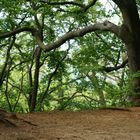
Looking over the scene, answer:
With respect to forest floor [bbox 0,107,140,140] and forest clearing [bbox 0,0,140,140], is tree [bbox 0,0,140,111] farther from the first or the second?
forest floor [bbox 0,107,140,140]

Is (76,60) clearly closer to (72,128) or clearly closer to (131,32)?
(131,32)

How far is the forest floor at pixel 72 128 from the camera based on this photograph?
595 cm

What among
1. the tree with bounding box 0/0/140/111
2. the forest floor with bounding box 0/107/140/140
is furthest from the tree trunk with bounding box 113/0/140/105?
the forest floor with bounding box 0/107/140/140

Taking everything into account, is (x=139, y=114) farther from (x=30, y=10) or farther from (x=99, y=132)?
(x=30, y=10)

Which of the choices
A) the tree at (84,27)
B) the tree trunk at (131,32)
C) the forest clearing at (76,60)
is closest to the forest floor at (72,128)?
the forest clearing at (76,60)

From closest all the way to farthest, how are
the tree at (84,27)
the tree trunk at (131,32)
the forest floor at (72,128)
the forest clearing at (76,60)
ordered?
the forest floor at (72,128), the forest clearing at (76,60), the tree at (84,27), the tree trunk at (131,32)

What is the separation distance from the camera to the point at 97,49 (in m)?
16.7

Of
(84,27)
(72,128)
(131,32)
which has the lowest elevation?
(72,128)

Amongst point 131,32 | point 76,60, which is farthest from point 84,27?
point 76,60

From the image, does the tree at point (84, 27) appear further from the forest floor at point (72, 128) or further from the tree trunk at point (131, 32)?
the forest floor at point (72, 128)

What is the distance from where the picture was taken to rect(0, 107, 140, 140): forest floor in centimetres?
595

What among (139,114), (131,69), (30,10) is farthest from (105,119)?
(30,10)

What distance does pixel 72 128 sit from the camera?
22.8ft

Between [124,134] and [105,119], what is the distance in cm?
225
